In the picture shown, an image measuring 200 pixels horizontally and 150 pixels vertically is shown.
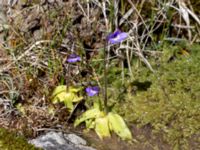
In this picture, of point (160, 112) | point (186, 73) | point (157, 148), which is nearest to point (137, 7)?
point (186, 73)

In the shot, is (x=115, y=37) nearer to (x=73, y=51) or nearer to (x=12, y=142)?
(x=73, y=51)

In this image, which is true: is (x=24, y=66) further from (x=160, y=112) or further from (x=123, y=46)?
(x=160, y=112)

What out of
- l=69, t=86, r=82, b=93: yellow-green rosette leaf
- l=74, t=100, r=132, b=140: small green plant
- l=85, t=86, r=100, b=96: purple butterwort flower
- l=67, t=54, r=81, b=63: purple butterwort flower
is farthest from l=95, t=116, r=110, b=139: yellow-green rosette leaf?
l=67, t=54, r=81, b=63: purple butterwort flower

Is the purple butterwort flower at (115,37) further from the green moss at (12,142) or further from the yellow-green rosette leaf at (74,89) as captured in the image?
the green moss at (12,142)

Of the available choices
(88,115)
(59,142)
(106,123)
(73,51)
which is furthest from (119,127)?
(73,51)

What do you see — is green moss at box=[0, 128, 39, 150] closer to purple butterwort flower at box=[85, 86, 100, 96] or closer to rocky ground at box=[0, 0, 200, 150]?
rocky ground at box=[0, 0, 200, 150]

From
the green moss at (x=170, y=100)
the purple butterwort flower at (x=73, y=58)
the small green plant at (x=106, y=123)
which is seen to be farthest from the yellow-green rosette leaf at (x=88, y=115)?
the purple butterwort flower at (x=73, y=58)
